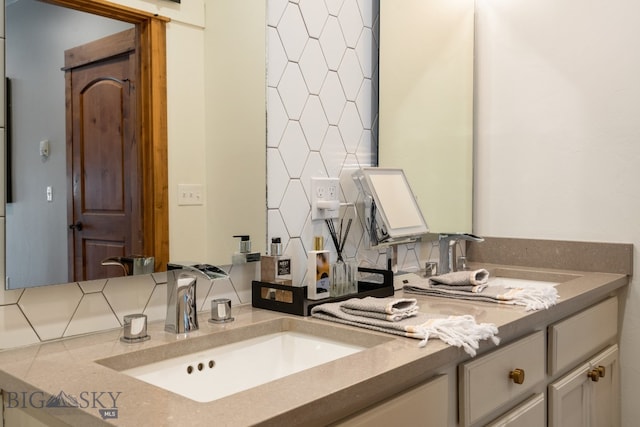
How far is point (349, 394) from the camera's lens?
0.89m

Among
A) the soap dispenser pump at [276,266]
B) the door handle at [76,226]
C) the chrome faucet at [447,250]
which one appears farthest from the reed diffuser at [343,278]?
the door handle at [76,226]

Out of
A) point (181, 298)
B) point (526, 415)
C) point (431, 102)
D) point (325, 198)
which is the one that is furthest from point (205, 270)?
point (431, 102)

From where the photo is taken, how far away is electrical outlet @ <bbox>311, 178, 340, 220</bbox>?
1742mm

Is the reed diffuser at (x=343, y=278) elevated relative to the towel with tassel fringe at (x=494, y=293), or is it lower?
elevated

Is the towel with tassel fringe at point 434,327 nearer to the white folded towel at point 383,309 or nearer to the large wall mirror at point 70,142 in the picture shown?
the white folded towel at point 383,309

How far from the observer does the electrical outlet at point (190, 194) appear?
1.32 m

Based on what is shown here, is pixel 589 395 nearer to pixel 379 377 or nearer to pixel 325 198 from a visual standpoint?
pixel 325 198

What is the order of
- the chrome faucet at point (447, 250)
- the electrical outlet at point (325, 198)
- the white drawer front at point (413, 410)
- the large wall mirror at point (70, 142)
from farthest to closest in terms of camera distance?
the chrome faucet at point (447, 250)
the electrical outlet at point (325, 198)
the large wall mirror at point (70, 142)
the white drawer front at point (413, 410)

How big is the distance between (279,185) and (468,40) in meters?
1.15

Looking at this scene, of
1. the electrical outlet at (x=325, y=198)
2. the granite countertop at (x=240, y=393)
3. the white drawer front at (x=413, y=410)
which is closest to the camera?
the granite countertop at (x=240, y=393)

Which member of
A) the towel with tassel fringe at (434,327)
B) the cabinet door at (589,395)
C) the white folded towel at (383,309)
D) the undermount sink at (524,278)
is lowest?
the cabinet door at (589,395)

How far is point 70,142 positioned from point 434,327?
806 millimetres

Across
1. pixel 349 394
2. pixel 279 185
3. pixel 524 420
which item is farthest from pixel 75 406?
pixel 524 420

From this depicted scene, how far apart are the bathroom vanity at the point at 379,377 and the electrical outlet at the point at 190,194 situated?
28 cm
